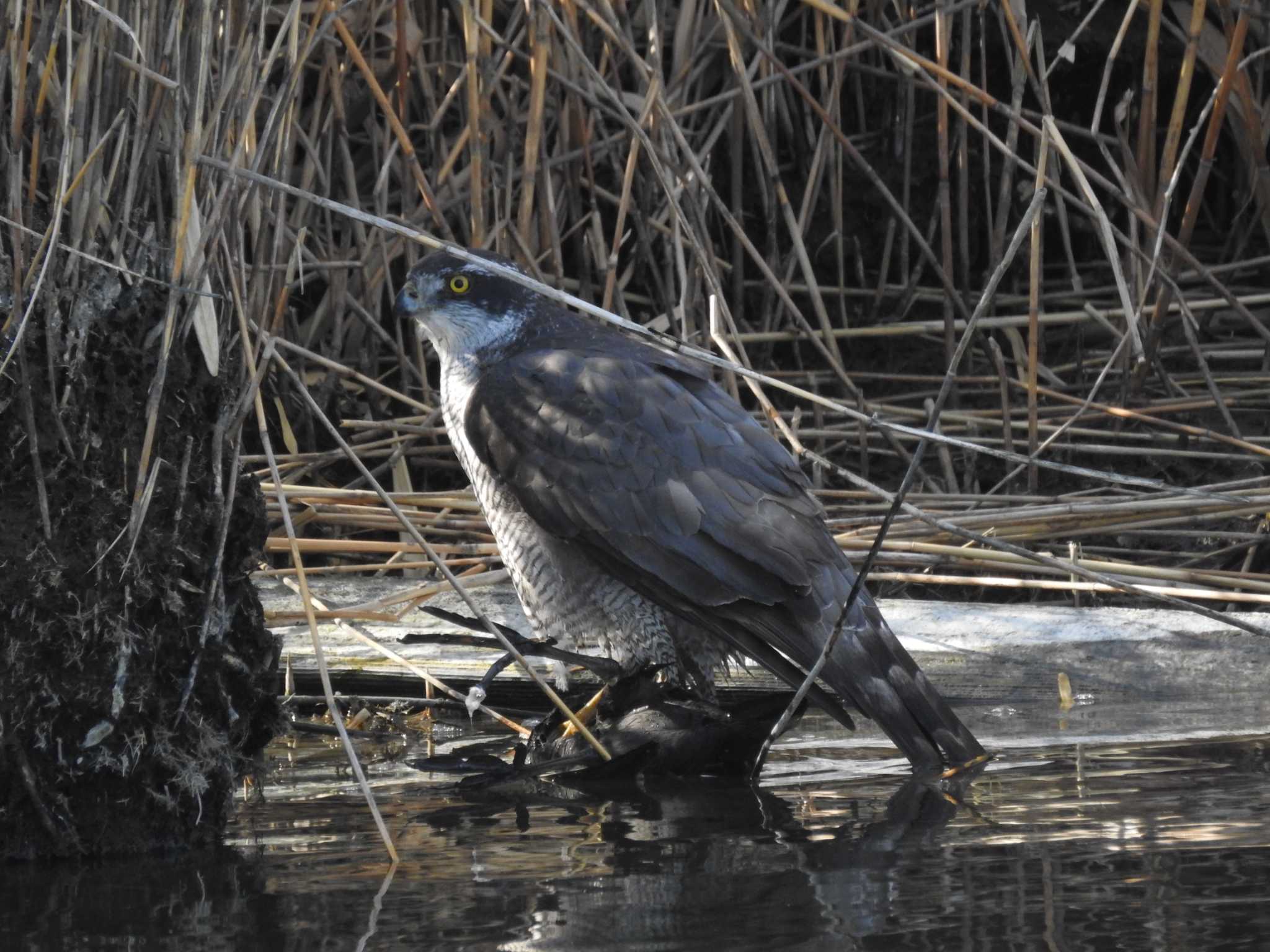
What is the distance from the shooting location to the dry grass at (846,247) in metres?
4.00

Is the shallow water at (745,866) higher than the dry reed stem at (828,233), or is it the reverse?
the dry reed stem at (828,233)

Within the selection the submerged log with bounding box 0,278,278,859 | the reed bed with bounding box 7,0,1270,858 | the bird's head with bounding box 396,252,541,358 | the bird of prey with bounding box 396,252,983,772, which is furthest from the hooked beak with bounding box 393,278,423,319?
the submerged log with bounding box 0,278,278,859

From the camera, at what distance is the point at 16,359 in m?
2.36

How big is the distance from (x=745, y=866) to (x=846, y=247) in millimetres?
3829

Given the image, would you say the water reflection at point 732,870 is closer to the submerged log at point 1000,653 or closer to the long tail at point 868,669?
the long tail at point 868,669

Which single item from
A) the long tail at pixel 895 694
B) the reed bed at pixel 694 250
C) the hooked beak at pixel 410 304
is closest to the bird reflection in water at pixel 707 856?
the long tail at pixel 895 694

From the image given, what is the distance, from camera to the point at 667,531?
10.9 feet

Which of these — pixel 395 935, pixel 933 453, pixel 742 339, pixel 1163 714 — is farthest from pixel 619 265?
pixel 395 935

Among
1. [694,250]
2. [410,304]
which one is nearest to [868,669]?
[694,250]

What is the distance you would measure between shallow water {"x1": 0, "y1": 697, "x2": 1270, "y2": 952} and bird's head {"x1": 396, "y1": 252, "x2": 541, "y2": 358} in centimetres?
115

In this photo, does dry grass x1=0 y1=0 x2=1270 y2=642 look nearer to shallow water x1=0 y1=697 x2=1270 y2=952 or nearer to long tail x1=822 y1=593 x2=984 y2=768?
long tail x1=822 y1=593 x2=984 y2=768

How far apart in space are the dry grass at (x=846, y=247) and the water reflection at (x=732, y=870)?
526 mm

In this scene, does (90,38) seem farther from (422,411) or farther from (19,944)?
(422,411)

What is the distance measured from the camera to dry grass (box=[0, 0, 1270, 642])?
4.00m
